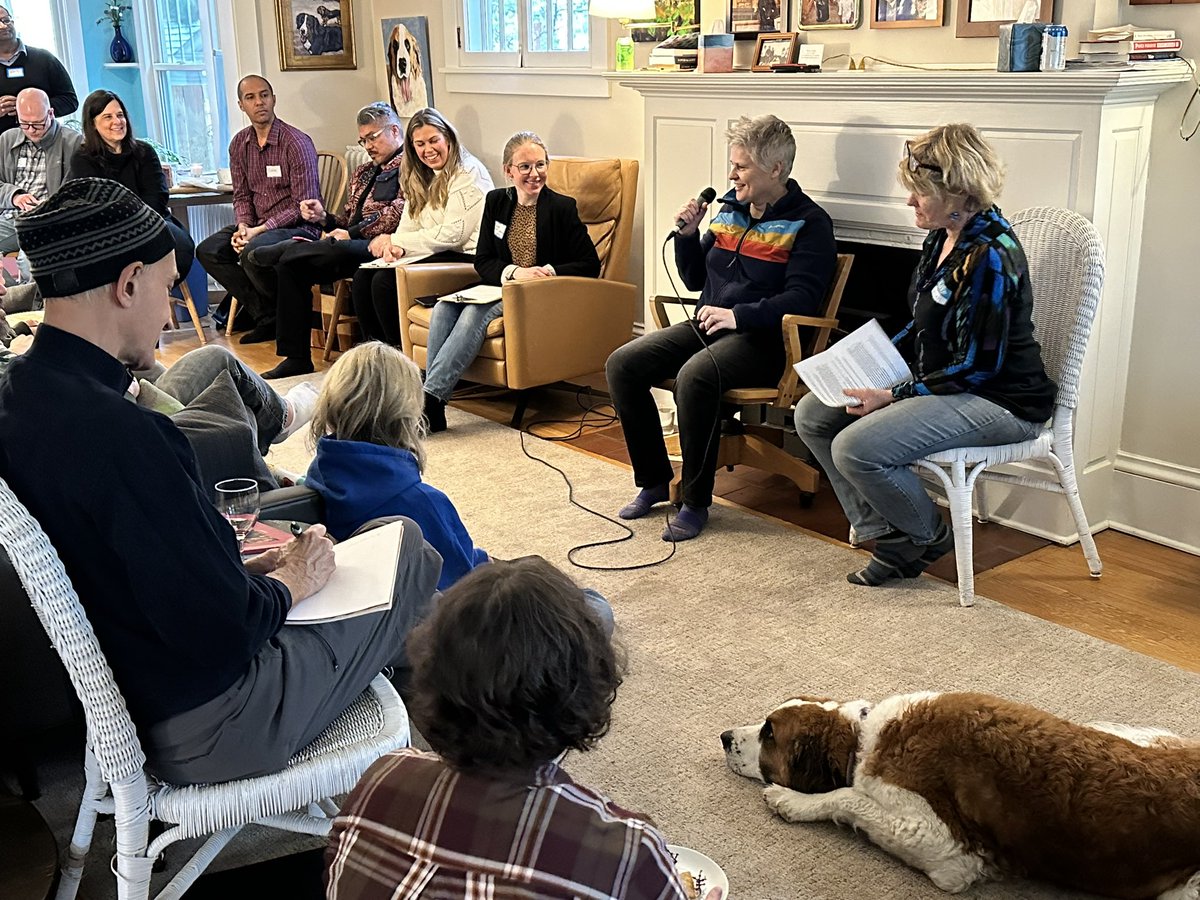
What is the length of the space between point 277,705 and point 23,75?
228 inches

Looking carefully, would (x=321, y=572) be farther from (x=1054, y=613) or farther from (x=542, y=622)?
(x=1054, y=613)

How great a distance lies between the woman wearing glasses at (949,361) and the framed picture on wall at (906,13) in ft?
2.44

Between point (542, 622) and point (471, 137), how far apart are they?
534 centimetres

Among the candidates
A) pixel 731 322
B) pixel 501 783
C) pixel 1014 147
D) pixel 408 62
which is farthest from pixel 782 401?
pixel 408 62

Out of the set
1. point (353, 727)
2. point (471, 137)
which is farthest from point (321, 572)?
point (471, 137)

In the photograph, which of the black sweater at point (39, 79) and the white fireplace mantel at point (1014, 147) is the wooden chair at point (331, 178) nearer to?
the black sweater at point (39, 79)

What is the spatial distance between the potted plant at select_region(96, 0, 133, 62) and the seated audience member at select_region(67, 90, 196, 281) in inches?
53.0

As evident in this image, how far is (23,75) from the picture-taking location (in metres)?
6.44

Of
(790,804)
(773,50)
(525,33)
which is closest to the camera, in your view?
(790,804)

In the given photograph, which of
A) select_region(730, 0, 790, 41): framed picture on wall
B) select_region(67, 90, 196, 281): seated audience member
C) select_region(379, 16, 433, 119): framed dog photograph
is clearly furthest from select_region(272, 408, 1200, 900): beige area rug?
select_region(379, 16, 433, 119): framed dog photograph

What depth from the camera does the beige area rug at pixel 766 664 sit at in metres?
2.21

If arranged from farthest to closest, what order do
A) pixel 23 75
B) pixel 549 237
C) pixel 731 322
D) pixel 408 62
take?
pixel 408 62 → pixel 23 75 → pixel 549 237 → pixel 731 322

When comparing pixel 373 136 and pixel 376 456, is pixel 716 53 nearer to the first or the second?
pixel 373 136

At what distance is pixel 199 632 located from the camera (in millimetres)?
1634
